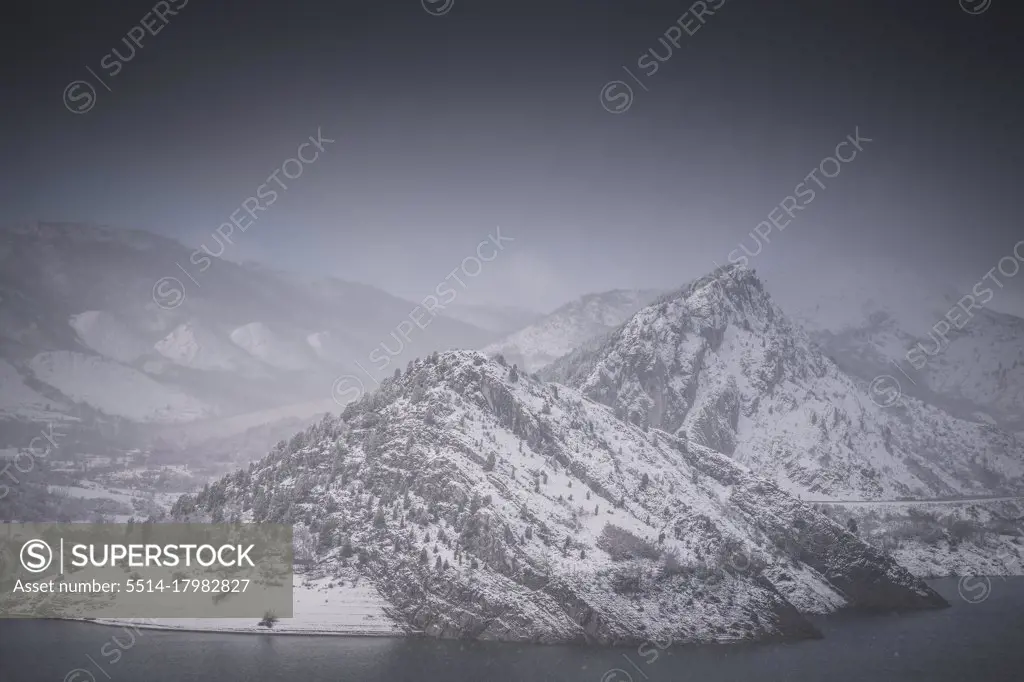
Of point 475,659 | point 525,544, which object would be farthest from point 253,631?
point 525,544

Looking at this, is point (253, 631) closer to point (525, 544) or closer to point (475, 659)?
point (475, 659)

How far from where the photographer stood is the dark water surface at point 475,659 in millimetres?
139500

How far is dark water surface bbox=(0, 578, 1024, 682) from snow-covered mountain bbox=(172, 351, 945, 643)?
7.98 m

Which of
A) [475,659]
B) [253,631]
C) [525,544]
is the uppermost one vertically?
[525,544]

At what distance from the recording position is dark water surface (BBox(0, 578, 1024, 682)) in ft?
458

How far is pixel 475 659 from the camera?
486ft

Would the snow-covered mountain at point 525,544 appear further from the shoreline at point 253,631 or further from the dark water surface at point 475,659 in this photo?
the dark water surface at point 475,659

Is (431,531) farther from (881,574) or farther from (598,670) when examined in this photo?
(881,574)

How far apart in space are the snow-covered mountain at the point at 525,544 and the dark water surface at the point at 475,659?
798 cm

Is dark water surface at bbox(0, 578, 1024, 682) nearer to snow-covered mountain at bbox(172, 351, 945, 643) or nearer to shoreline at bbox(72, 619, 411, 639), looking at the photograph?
shoreline at bbox(72, 619, 411, 639)

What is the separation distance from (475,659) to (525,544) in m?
28.0

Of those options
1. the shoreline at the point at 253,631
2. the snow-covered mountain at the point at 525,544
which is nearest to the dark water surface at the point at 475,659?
the shoreline at the point at 253,631

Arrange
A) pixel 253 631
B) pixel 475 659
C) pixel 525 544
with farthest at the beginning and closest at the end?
pixel 525 544 → pixel 253 631 → pixel 475 659

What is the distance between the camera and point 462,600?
162875 millimetres
